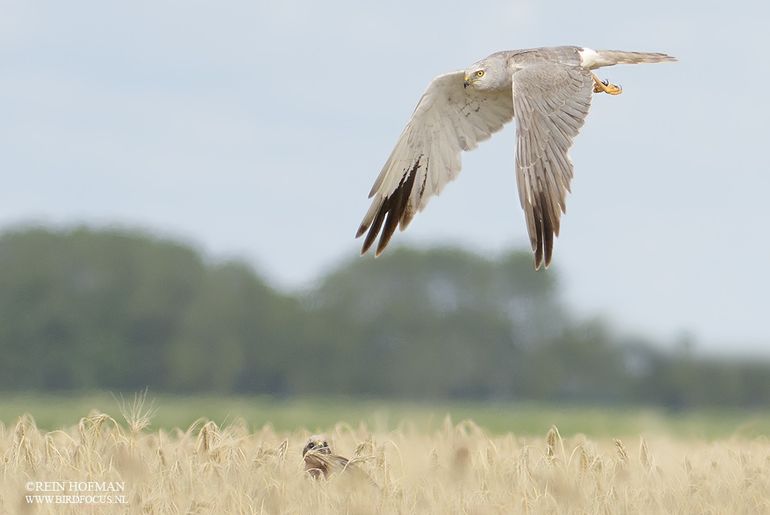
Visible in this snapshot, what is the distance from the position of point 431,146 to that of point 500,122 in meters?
0.63

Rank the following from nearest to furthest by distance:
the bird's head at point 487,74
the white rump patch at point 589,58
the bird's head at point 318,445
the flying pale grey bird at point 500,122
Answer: the bird's head at point 318,445
the flying pale grey bird at point 500,122
the bird's head at point 487,74
the white rump patch at point 589,58

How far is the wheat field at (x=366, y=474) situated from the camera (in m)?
4.61

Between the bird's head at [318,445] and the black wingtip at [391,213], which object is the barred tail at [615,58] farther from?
the bird's head at [318,445]

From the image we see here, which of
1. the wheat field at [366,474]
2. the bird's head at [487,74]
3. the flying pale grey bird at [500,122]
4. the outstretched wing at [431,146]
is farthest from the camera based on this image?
the outstretched wing at [431,146]

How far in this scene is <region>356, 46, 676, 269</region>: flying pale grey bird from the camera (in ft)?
23.3

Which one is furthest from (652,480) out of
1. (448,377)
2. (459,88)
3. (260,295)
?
(260,295)

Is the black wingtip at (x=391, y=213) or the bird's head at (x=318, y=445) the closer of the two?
the bird's head at (x=318, y=445)

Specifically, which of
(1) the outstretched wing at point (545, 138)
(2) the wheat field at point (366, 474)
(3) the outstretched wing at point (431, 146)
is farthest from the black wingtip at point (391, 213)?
(2) the wheat field at point (366, 474)

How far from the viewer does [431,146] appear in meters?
8.67

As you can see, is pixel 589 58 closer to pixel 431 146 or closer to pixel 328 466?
pixel 431 146

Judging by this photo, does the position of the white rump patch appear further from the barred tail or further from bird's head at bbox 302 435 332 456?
bird's head at bbox 302 435 332 456

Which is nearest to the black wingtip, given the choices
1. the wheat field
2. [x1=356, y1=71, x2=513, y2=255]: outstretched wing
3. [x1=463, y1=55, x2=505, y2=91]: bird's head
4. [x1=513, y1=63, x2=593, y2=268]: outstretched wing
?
[x1=356, y1=71, x2=513, y2=255]: outstretched wing

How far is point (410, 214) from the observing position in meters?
8.51

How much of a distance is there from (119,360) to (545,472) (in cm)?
3424
